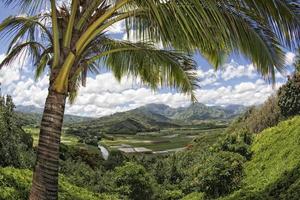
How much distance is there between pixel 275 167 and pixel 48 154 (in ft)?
49.5

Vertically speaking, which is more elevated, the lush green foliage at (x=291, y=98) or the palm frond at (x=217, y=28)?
the palm frond at (x=217, y=28)

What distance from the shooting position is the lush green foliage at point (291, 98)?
96.7 feet

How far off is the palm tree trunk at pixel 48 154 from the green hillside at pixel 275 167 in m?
8.64

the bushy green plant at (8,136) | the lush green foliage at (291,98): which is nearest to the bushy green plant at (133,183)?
the bushy green plant at (8,136)

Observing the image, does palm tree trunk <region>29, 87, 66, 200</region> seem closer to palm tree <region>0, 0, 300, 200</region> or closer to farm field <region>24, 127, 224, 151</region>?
palm tree <region>0, 0, 300, 200</region>

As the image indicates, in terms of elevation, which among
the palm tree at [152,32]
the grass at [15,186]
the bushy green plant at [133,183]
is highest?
the palm tree at [152,32]

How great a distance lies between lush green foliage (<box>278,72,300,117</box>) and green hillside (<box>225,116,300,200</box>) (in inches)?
173

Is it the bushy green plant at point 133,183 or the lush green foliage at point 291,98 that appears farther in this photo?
the lush green foliage at point 291,98

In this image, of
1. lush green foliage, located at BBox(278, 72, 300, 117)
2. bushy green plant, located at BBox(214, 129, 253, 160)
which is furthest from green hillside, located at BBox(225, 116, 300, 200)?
lush green foliage, located at BBox(278, 72, 300, 117)

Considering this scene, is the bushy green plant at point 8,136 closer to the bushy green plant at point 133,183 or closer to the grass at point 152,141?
the bushy green plant at point 133,183

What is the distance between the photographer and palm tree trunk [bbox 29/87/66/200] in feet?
20.8

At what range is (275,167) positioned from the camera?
63.5ft

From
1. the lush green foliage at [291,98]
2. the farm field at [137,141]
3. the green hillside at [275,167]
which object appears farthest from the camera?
the farm field at [137,141]

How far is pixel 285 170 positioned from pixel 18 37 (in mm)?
12185
